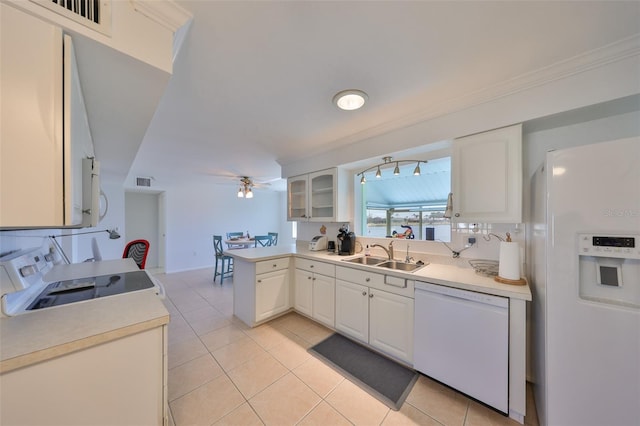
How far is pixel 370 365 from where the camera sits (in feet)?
6.51

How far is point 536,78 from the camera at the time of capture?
4.92 ft

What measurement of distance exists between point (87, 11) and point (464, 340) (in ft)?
8.92

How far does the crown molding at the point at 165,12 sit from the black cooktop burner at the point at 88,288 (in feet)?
4.93

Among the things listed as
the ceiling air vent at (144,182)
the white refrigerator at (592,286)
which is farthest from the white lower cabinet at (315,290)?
the ceiling air vent at (144,182)

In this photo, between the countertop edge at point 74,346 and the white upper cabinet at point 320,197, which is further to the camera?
the white upper cabinet at point 320,197

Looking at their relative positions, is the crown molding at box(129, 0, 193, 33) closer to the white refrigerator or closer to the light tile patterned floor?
the white refrigerator

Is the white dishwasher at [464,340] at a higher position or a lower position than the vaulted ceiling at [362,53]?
lower

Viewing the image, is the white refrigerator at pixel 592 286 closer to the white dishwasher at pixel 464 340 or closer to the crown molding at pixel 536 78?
the white dishwasher at pixel 464 340

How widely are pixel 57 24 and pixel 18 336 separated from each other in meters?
1.20

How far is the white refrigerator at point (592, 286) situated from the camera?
3.36ft

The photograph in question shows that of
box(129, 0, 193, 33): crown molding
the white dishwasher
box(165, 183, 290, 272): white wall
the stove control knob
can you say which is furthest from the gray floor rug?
box(165, 183, 290, 272): white wall

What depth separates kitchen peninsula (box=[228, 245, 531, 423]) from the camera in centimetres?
141

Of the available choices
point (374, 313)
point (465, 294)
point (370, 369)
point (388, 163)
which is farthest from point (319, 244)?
point (465, 294)

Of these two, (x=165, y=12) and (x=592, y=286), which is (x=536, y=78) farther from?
(x=165, y=12)
